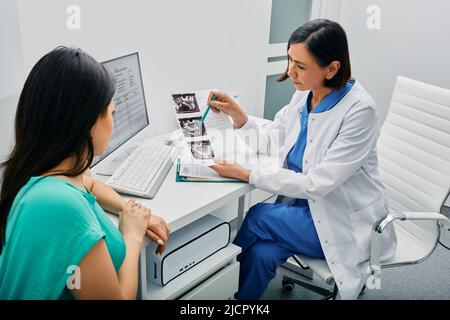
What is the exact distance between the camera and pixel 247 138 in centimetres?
187

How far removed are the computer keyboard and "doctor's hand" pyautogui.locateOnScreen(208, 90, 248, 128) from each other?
25 cm

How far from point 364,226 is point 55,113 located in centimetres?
109

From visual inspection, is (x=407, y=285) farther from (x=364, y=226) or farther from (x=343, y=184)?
(x=343, y=184)

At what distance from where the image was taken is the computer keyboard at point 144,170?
1.37 metres

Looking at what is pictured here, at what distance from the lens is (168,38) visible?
1.90m

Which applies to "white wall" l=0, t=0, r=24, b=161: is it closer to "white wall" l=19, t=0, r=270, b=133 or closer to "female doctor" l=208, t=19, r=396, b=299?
"white wall" l=19, t=0, r=270, b=133

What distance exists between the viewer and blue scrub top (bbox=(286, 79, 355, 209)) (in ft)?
4.95

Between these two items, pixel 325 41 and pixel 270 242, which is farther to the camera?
pixel 270 242

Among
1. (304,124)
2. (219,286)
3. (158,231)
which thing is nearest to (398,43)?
(304,124)

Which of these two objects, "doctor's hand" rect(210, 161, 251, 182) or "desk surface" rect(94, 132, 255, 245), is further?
"doctor's hand" rect(210, 161, 251, 182)

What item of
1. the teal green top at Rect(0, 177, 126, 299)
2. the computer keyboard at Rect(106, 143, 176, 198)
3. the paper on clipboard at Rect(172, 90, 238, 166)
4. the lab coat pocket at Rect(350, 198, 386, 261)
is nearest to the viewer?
the teal green top at Rect(0, 177, 126, 299)

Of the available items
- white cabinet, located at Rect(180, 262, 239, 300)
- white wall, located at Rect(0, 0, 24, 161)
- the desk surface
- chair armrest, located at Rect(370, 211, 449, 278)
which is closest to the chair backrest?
chair armrest, located at Rect(370, 211, 449, 278)

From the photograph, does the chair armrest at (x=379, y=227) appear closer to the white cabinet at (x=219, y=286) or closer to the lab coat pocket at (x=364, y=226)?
the lab coat pocket at (x=364, y=226)

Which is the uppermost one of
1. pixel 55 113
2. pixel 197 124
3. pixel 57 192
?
pixel 55 113
